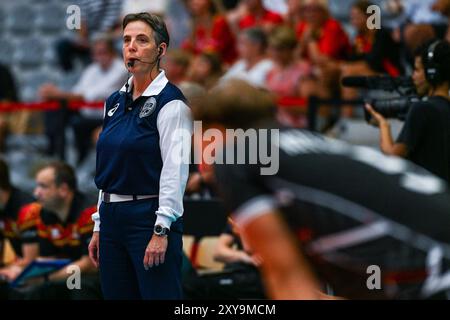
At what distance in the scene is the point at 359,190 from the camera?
330 cm

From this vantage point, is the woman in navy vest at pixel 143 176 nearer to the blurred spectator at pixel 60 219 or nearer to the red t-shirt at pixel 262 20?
the blurred spectator at pixel 60 219

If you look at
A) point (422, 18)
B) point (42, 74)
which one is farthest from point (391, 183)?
point (42, 74)

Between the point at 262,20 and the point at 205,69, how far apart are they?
56.0 inches

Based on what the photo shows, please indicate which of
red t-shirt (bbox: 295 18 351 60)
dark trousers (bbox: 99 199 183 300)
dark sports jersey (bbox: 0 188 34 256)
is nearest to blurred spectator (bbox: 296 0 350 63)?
red t-shirt (bbox: 295 18 351 60)

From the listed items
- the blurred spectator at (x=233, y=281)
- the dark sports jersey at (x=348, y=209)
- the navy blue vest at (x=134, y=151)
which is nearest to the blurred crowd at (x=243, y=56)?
the blurred spectator at (x=233, y=281)

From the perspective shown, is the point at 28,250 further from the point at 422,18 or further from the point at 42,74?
the point at 42,74

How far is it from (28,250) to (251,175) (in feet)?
15.4

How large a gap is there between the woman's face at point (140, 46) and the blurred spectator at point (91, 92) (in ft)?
15.6

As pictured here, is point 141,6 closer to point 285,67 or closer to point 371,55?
point 285,67

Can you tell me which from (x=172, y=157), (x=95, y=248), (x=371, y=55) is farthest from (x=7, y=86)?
(x=172, y=157)

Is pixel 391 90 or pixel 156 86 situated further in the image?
pixel 391 90

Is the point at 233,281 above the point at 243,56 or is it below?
below

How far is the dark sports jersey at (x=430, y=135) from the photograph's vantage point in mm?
5680

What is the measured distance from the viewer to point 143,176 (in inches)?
199
